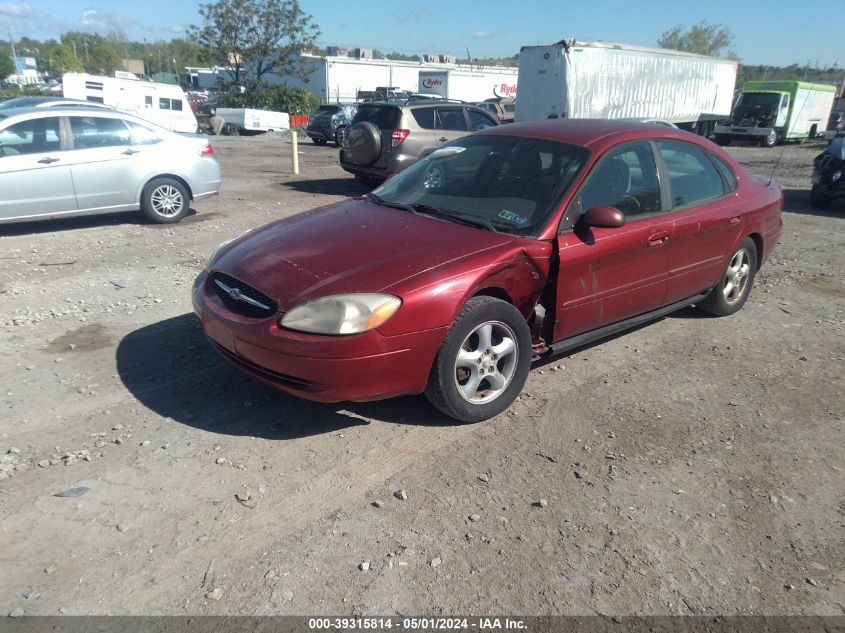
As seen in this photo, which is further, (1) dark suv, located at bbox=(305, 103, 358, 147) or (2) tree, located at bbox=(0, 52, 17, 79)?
(2) tree, located at bbox=(0, 52, 17, 79)

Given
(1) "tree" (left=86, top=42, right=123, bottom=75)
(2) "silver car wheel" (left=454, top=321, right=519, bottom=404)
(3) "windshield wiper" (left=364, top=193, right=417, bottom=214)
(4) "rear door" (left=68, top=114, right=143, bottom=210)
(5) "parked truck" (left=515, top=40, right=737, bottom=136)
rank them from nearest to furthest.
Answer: (2) "silver car wheel" (left=454, top=321, right=519, bottom=404) < (3) "windshield wiper" (left=364, top=193, right=417, bottom=214) < (4) "rear door" (left=68, top=114, right=143, bottom=210) < (5) "parked truck" (left=515, top=40, right=737, bottom=136) < (1) "tree" (left=86, top=42, right=123, bottom=75)

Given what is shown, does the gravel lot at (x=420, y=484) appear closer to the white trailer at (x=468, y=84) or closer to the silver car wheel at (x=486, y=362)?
the silver car wheel at (x=486, y=362)

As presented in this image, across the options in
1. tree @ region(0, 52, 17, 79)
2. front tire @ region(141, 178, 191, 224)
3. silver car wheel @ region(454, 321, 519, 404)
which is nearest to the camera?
silver car wheel @ region(454, 321, 519, 404)

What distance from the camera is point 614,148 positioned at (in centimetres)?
431

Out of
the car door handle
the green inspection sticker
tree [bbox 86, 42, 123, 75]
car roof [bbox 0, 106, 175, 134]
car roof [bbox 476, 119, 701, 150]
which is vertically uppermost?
tree [bbox 86, 42, 123, 75]

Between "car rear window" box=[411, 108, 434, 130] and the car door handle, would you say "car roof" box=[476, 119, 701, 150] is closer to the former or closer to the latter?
the car door handle

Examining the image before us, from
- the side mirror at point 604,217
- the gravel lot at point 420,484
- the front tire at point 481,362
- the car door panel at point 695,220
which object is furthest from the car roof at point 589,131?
the gravel lot at point 420,484

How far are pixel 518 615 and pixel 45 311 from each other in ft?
15.7

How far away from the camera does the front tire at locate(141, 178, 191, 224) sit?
28.8 ft

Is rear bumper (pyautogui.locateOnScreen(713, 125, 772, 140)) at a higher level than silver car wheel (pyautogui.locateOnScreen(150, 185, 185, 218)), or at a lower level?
lower

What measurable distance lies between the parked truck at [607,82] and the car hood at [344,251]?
15.7m

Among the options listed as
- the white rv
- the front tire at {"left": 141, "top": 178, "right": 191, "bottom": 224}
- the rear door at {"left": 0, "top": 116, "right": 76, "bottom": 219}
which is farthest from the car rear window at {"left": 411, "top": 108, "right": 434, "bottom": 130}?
the white rv

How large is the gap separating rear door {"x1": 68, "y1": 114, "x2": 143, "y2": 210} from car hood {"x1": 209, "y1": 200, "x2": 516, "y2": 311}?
5058mm

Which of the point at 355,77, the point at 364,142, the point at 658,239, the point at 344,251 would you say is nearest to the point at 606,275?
the point at 658,239
